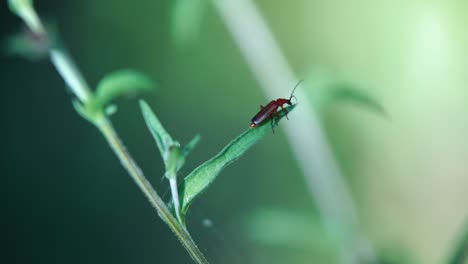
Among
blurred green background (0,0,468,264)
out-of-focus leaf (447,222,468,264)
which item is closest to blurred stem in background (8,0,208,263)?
out-of-focus leaf (447,222,468,264)

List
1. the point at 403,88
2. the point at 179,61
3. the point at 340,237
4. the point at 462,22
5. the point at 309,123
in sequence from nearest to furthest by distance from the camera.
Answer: the point at 340,237 → the point at 309,123 → the point at 462,22 → the point at 403,88 → the point at 179,61

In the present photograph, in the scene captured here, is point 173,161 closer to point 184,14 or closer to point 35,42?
point 35,42

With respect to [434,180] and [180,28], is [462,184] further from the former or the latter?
[180,28]

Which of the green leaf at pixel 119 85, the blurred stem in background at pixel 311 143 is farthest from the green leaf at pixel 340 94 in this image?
the green leaf at pixel 119 85

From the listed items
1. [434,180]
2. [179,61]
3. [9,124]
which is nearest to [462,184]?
[434,180]

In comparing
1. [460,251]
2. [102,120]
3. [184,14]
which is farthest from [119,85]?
[184,14]

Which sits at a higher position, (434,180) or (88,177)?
(88,177)

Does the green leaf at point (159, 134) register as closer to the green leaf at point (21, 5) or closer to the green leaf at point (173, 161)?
the green leaf at point (173, 161)
